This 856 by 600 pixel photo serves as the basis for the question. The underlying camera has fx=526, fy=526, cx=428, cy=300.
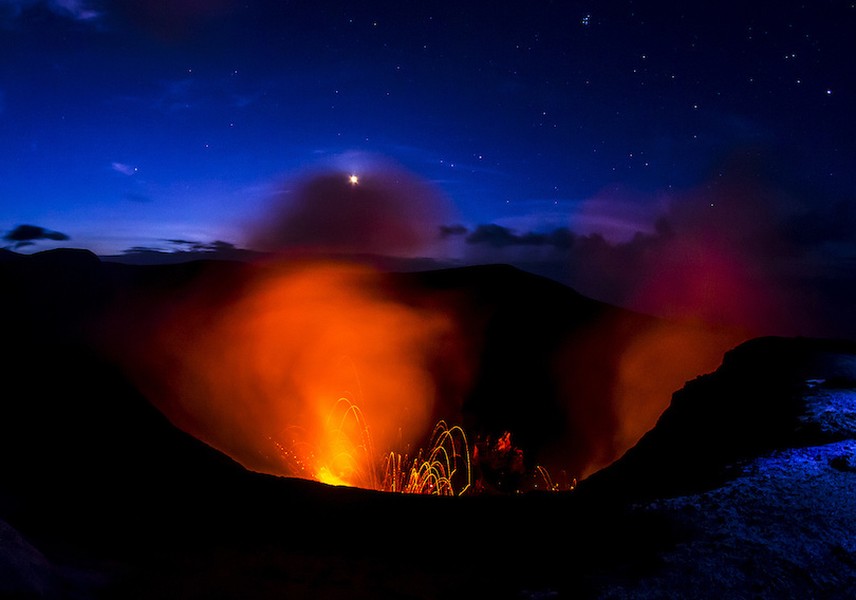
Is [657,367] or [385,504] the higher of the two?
[657,367]

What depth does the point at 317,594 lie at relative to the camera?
4.29 metres

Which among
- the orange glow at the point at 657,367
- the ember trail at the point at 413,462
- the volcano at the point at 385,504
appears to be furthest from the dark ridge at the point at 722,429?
the ember trail at the point at 413,462

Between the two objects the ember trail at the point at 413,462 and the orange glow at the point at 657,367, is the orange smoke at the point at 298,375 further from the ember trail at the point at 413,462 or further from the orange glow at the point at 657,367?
the orange glow at the point at 657,367

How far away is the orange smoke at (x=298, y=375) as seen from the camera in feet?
48.2

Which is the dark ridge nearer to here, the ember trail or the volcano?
the volcano

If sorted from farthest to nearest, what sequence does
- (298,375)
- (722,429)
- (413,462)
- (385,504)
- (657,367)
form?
1. (298,375)
2. (657,367)
3. (413,462)
4. (722,429)
5. (385,504)

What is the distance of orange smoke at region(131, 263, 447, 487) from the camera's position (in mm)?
14703

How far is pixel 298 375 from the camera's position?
59.2ft

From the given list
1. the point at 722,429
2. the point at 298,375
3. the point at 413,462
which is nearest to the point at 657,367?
the point at 413,462

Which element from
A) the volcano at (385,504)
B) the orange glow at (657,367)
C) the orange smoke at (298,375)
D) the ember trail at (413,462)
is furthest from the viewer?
the orange glow at (657,367)

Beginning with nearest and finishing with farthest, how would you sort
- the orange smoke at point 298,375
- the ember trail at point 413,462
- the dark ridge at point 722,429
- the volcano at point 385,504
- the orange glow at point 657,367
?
the volcano at point 385,504 < the dark ridge at point 722,429 < the orange smoke at point 298,375 < the ember trail at point 413,462 < the orange glow at point 657,367

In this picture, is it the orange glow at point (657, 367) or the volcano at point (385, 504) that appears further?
the orange glow at point (657, 367)

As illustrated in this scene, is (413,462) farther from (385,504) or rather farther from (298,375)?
(385,504)

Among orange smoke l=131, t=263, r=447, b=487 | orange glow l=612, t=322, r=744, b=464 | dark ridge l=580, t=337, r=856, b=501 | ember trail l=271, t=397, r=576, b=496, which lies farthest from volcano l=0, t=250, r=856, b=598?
orange glow l=612, t=322, r=744, b=464
